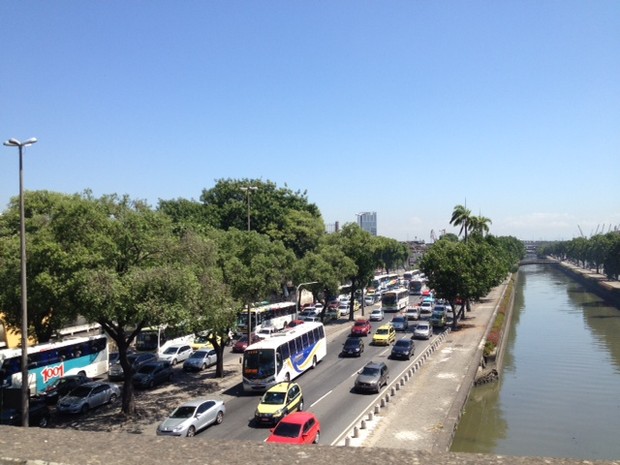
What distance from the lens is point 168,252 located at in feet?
75.7

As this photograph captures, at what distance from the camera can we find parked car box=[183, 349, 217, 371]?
112 ft

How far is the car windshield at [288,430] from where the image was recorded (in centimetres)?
1870

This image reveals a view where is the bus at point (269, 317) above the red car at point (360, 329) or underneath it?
above

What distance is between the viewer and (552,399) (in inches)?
1282

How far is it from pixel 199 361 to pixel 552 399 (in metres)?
22.5

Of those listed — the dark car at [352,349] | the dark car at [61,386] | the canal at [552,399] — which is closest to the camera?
the canal at [552,399]

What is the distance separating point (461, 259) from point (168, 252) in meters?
35.2

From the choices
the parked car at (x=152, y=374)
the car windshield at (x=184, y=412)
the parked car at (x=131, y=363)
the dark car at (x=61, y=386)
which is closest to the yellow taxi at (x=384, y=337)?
the parked car at (x=131, y=363)

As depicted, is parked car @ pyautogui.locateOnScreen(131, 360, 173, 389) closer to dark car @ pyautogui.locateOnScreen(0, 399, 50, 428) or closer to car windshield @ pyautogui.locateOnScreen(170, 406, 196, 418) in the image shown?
dark car @ pyautogui.locateOnScreen(0, 399, 50, 428)

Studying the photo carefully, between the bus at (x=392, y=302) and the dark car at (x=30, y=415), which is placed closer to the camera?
the dark car at (x=30, y=415)

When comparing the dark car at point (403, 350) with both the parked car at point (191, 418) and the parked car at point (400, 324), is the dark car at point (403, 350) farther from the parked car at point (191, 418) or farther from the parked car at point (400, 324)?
the parked car at point (191, 418)

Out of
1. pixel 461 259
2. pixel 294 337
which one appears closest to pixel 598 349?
pixel 461 259

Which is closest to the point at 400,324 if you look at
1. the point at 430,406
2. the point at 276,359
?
the point at 276,359

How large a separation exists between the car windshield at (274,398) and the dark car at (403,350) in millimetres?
15059
